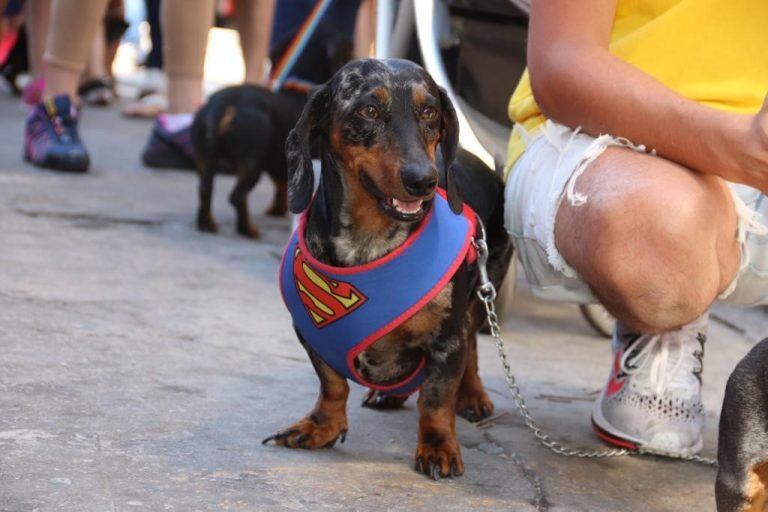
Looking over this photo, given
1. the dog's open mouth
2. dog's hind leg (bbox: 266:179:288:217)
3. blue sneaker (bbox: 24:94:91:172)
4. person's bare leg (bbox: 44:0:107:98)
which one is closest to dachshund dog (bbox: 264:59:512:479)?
the dog's open mouth

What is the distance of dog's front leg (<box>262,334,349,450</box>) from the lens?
2234 millimetres

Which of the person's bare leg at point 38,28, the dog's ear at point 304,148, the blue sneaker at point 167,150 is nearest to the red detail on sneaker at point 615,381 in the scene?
the dog's ear at point 304,148

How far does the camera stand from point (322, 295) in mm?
2186

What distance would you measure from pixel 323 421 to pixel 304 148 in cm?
51

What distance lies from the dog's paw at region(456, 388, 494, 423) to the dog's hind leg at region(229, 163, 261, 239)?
1.82 metres

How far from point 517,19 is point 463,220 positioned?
1.36m

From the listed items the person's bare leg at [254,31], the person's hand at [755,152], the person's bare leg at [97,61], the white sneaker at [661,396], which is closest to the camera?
the person's hand at [755,152]

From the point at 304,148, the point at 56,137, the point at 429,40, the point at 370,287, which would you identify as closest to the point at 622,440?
the point at 370,287

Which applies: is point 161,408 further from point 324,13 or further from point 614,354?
point 324,13

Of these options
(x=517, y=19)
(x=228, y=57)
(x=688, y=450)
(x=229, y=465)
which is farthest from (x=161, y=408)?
(x=228, y=57)

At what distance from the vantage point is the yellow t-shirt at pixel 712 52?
2248mm

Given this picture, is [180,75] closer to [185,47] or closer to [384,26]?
[185,47]

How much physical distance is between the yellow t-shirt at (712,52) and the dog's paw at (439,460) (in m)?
A: 0.79

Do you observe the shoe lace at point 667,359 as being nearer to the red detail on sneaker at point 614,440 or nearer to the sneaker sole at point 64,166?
the red detail on sneaker at point 614,440
